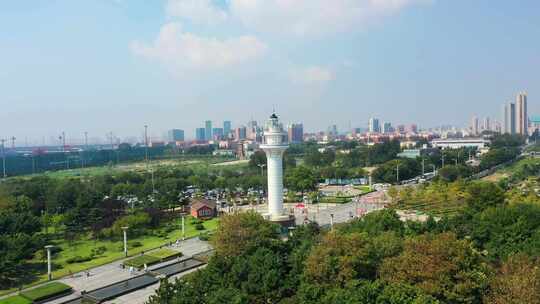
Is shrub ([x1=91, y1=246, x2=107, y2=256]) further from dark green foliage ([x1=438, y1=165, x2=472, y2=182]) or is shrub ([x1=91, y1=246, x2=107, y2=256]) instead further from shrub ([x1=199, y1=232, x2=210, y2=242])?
dark green foliage ([x1=438, y1=165, x2=472, y2=182])

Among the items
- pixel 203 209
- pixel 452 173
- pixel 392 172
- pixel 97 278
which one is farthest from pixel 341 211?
pixel 97 278

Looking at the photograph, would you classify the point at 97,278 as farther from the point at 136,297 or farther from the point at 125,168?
the point at 125,168

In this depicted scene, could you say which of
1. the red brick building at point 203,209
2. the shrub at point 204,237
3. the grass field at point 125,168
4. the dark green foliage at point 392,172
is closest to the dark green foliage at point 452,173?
the dark green foliage at point 392,172

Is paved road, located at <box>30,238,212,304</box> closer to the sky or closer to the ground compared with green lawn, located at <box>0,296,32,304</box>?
closer to the ground

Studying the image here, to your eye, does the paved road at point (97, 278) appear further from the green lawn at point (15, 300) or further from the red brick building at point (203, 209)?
the red brick building at point (203, 209)

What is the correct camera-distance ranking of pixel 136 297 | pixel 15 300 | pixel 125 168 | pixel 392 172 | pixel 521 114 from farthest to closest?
1. pixel 521 114
2. pixel 125 168
3. pixel 392 172
4. pixel 136 297
5. pixel 15 300

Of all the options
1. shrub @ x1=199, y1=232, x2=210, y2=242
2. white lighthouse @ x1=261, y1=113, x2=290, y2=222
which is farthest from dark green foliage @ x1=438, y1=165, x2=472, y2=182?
shrub @ x1=199, y1=232, x2=210, y2=242

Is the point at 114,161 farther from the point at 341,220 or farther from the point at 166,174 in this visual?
the point at 341,220
